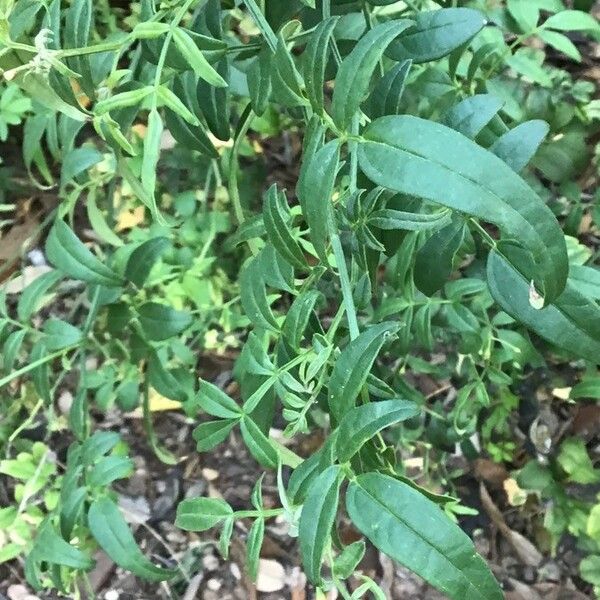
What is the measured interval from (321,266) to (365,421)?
14cm

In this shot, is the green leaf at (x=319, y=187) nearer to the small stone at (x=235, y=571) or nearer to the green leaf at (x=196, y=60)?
the green leaf at (x=196, y=60)

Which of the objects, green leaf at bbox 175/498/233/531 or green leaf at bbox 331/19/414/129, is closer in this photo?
green leaf at bbox 331/19/414/129

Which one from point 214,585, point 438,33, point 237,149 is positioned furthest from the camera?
point 214,585

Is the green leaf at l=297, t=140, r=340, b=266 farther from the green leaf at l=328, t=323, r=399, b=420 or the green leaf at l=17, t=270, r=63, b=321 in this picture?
the green leaf at l=17, t=270, r=63, b=321

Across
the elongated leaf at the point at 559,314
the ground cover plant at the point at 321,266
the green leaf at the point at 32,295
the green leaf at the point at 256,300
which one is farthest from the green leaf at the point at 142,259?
the elongated leaf at the point at 559,314

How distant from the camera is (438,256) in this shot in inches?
26.0

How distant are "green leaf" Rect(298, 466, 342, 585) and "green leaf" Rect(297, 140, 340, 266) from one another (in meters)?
0.15

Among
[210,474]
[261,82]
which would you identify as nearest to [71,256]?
[261,82]

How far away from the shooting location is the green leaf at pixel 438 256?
0.65 m

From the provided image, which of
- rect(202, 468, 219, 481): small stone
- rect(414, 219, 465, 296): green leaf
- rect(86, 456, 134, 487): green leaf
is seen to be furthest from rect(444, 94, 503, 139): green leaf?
rect(202, 468, 219, 481): small stone

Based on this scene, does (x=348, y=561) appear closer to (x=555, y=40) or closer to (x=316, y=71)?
(x=316, y=71)

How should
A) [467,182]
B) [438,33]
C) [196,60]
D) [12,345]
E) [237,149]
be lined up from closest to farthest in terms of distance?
[467,182], [196,60], [438,33], [237,149], [12,345]

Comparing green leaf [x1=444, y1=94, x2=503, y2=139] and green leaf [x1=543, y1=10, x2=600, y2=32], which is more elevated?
green leaf [x1=444, y1=94, x2=503, y2=139]

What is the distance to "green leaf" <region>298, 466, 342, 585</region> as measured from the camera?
482mm
